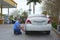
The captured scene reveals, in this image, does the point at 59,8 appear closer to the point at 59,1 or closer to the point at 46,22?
the point at 59,1

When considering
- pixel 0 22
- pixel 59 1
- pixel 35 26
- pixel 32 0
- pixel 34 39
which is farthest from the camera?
pixel 32 0

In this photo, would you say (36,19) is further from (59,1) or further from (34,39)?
(59,1)

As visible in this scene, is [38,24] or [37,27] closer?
[37,27]

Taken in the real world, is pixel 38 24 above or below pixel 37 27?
above

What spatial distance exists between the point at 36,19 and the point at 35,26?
47cm

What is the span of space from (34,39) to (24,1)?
47390 millimetres

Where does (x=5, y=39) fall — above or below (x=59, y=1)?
below

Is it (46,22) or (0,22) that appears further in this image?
(0,22)

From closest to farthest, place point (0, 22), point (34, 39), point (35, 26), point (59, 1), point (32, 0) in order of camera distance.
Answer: point (34, 39)
point (35, 26)
point (59, 1)
point (0, 22)
point (32, 0)

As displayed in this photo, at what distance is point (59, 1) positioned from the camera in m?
17.5

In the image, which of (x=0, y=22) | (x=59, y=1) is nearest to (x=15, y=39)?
(x=59, y=1)

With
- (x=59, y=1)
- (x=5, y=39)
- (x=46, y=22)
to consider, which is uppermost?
(x=59, y=1)

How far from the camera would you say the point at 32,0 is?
182 feet

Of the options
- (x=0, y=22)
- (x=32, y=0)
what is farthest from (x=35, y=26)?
(x=32, y=0)
